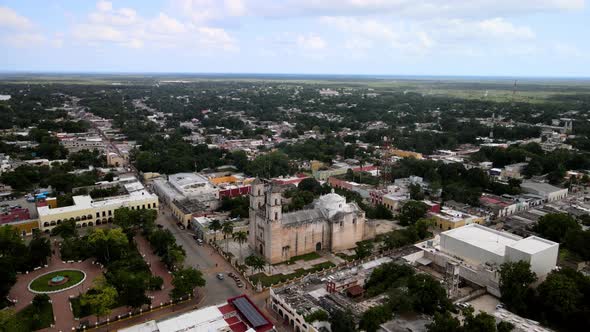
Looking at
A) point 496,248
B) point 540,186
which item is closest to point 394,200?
point 496,248

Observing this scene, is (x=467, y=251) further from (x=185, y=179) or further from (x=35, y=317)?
(x=185, y=179)

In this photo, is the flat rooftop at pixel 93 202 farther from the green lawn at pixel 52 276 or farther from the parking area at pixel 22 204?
the green lawn at pixel 52 276

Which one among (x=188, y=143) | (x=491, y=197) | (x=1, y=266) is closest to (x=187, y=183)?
(x=1, y=266)

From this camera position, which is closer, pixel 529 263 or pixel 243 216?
pixel 529 263

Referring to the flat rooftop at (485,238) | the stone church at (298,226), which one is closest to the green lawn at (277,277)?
the stone church at (298,226)

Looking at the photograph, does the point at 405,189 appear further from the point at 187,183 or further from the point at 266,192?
the point at 187,183

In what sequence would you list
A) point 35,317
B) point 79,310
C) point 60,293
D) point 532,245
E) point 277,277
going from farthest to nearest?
point 277,277
point 532,245
point 60,293
point 79,310
point 35,317
